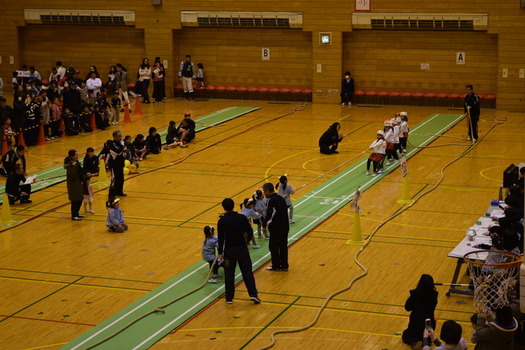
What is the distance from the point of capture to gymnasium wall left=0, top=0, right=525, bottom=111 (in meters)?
35.8

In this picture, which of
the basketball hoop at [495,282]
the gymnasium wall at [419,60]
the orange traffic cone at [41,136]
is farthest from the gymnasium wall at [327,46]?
the basketball hoop at [495,282]

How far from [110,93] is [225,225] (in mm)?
27609

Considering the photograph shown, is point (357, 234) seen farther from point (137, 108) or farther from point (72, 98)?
point (137, 108)

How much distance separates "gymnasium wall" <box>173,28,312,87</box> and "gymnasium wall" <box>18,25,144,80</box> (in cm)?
246

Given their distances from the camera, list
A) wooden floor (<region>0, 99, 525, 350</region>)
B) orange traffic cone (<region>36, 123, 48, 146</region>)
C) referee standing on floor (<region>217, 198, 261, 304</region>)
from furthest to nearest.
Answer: orange traffic cone (<region>36, 123, 48, 146</region>) < referee standing on floor (<region>217, 198, 261, 304</region>) < wooden floor (<region>0, 99, 525, 350</region>)

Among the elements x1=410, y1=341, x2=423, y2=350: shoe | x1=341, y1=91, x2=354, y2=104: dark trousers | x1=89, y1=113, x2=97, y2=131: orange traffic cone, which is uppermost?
x1=341, y1=91, x2=354, y2=104: dark trousers

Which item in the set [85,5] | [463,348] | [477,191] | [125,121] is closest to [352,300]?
[463,348]

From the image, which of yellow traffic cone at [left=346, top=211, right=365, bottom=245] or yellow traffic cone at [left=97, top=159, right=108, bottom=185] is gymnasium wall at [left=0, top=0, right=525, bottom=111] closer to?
yellow traffic cone at [left=97, top=159, right=108, bottom=185]

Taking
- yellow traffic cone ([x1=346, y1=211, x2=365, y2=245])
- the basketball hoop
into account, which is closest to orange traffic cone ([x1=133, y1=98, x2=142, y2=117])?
yellow traffic cone ([x1=346, y1=211, x2=365, y2=245])

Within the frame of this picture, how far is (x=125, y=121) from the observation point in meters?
34.0

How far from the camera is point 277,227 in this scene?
16.0 meters

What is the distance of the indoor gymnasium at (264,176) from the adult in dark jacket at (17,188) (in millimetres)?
53

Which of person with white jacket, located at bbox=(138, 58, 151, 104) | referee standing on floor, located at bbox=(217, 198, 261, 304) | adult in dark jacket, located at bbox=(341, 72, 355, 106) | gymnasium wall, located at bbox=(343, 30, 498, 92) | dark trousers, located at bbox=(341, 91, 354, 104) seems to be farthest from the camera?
person with white jacket, located at bbox=(138, 58, 151, 104)

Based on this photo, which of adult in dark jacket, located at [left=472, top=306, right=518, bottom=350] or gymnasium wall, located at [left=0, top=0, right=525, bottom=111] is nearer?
adult in dark jacket, located at [left=472, top=306, right=518, bottom=350]
